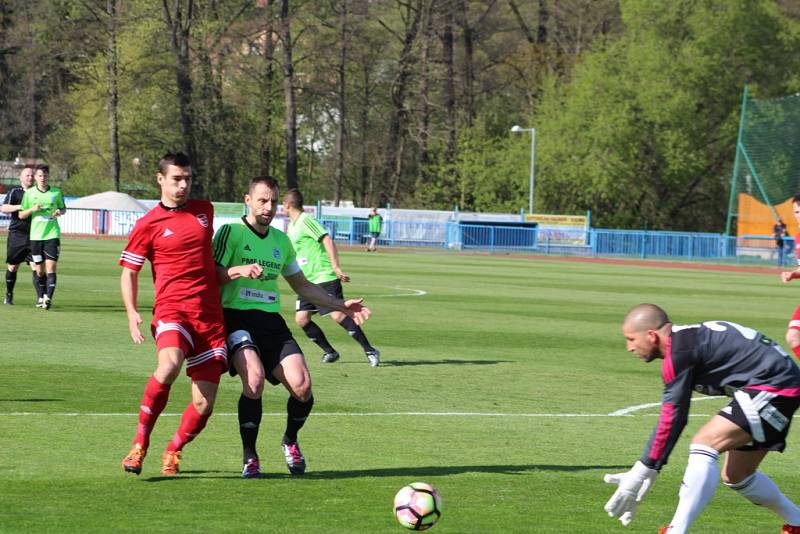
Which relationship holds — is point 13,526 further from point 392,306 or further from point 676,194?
point 676,194

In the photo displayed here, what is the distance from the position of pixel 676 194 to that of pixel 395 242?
64.9 feet

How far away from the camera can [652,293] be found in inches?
1265

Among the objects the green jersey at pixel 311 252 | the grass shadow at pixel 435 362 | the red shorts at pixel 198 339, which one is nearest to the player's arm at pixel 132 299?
the red shorts at pixel 198 339

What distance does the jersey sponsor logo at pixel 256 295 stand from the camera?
854 centimetres

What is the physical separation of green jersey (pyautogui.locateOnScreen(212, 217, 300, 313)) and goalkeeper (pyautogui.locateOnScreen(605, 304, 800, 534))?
3.03 m

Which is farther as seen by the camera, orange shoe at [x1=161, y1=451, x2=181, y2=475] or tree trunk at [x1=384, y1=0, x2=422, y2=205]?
tree trunk at [x1=384, y1=0, x2=422, y2=205]

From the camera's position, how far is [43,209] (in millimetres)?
20344

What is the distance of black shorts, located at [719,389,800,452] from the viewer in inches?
252

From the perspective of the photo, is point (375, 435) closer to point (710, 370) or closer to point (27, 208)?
point (710, 370)

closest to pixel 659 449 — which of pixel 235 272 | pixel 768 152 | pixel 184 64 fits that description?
pixel 235 272

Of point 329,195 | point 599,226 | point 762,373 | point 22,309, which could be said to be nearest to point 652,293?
point 22,309

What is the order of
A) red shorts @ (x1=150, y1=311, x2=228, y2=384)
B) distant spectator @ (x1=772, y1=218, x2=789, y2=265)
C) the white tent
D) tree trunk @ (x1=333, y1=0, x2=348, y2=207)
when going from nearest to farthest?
red shorts @ (x1=150, y1=311, x2=228, y2=384), distant spectator @ (x1=772, y1=218, x2=789, y2=265), the white tent, tree trunk @ (x1=333, y1=0, x2=348, y2=207)

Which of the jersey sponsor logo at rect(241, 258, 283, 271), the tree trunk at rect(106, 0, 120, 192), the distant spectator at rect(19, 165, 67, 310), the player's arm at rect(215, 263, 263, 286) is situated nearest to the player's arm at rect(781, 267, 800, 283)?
the jersey sponsor logo at rect(241, 258, 283, 271)

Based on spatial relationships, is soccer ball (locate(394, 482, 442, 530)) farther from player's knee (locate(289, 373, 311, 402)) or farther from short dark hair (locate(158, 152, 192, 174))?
short dark hair (locate(158, 152, 192, 174))
